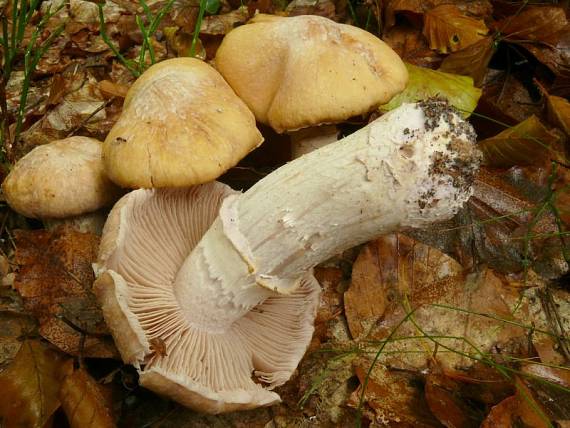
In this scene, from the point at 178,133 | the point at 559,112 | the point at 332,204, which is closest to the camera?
the point at 332,204

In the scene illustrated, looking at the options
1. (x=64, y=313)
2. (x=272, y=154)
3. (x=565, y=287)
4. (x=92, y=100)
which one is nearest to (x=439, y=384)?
(x=565, y=287)

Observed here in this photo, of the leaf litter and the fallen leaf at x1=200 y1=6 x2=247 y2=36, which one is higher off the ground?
the fallen leaf at x1=200 y1=6 x2=247 y2=36

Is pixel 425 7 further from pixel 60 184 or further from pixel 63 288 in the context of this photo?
pixel 63 288

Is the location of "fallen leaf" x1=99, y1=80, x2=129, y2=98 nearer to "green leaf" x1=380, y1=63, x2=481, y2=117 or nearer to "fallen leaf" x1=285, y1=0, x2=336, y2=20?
"fallen leaf" x1=285, y1=0, x2=336, y2=20

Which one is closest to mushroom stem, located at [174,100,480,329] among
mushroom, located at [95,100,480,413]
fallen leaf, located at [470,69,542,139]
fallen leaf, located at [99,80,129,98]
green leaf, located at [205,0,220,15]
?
mushroom, located at [95,100,480,413]

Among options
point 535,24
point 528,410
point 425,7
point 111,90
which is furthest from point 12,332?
point 535,24

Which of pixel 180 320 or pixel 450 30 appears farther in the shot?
pixel 450 30

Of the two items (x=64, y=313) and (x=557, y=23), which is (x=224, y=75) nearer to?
(x=64, y=313)
